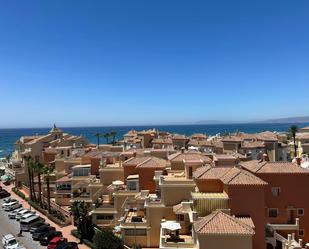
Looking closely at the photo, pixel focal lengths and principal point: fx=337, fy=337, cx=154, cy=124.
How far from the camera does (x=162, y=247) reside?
30953 millimetres

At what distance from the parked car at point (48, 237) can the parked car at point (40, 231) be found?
0.94 metres

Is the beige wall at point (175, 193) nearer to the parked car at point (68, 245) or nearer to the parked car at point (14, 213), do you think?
the parked car at point (68, 245)

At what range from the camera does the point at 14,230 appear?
4747cm

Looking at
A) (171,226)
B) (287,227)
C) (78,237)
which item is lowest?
(78,237)

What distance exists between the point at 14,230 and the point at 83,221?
11395 millimetres

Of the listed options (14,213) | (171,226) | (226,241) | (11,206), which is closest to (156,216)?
(171,226)

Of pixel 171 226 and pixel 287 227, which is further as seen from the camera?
pixel 287 227

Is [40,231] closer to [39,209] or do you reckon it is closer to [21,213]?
[21,213]

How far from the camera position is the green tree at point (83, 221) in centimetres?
4294

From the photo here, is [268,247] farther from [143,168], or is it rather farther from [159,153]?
[159,153]

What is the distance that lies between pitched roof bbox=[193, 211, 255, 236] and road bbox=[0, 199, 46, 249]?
23.2 m

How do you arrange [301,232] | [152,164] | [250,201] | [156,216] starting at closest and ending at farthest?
1. [250,201]
2. [301,232]
3. [156,216]
4. [152,164]

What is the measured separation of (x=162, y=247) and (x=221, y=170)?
10.8m

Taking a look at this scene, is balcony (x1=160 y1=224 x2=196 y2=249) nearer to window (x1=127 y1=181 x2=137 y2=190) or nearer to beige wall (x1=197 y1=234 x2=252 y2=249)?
beige wall (x1=197 y1=234 x2=252 y2=249)
